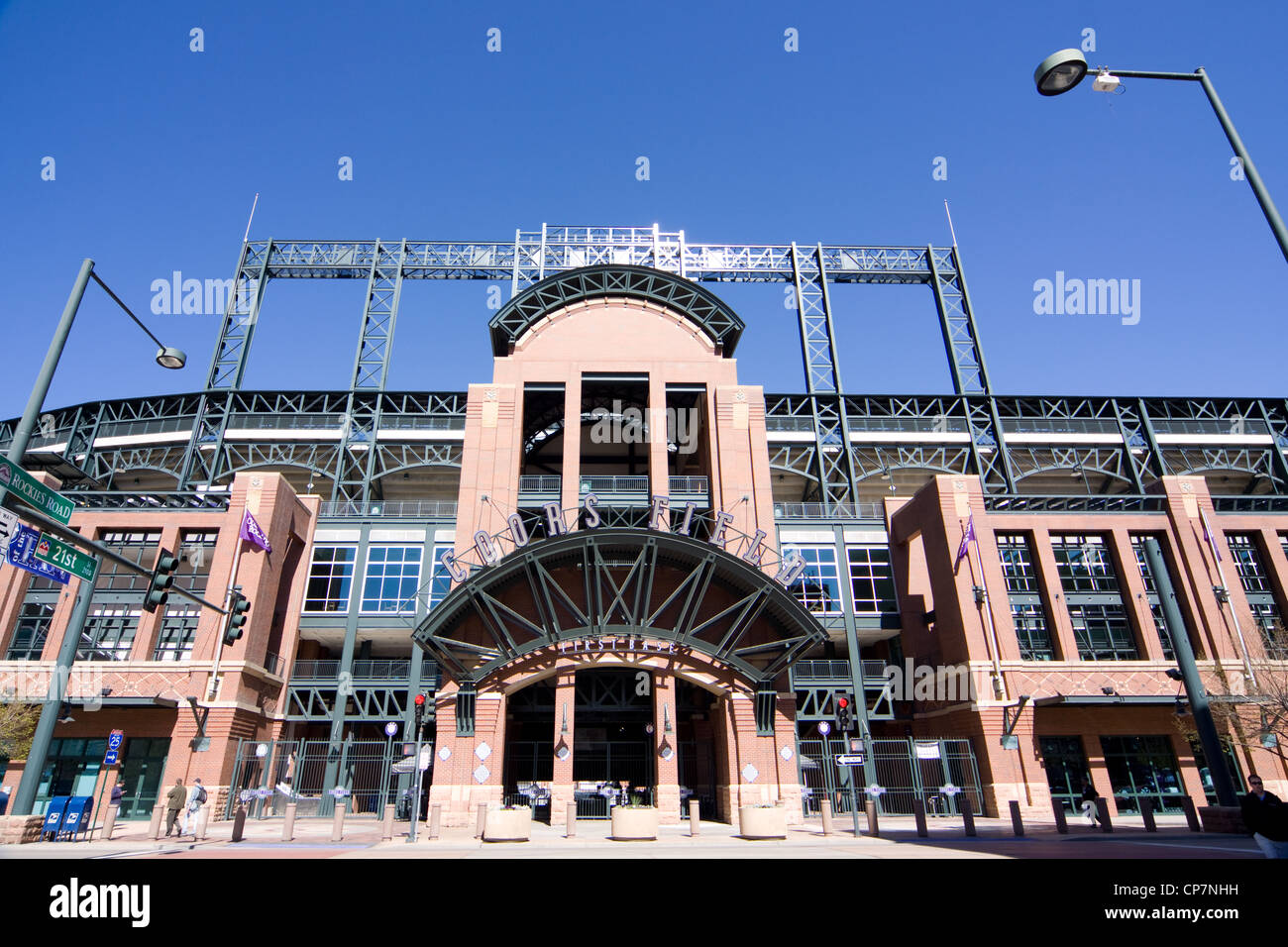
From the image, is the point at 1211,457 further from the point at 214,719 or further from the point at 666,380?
the point at 214,719

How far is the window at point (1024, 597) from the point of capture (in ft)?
115

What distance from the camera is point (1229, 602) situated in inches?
1345

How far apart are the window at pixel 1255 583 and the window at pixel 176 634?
52787mm

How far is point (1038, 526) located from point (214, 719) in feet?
130

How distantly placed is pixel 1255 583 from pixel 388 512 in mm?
48469

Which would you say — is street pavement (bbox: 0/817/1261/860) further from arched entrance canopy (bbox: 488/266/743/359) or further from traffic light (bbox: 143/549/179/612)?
arched entrance canopy (bbox: 488/266/743/359)

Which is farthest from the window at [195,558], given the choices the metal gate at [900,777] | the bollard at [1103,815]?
the bollard at [1103,815]

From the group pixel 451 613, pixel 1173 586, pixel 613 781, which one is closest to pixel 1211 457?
pixel 1173 586

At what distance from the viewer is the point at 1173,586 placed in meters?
35.4

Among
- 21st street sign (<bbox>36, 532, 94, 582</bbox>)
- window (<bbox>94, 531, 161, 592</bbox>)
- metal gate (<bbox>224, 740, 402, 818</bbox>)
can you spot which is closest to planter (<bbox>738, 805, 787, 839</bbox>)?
metal gate (<bbox>224, 740, 402, 818</bbox>)

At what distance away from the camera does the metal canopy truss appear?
49.0 m

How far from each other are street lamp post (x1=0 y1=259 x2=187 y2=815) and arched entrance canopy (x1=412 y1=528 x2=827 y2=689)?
10.7 meters

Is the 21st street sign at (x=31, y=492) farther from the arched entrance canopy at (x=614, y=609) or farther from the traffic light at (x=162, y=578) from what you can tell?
the arched entrance canopy at (x=614, y=609)

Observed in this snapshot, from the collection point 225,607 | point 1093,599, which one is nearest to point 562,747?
point 225,607
